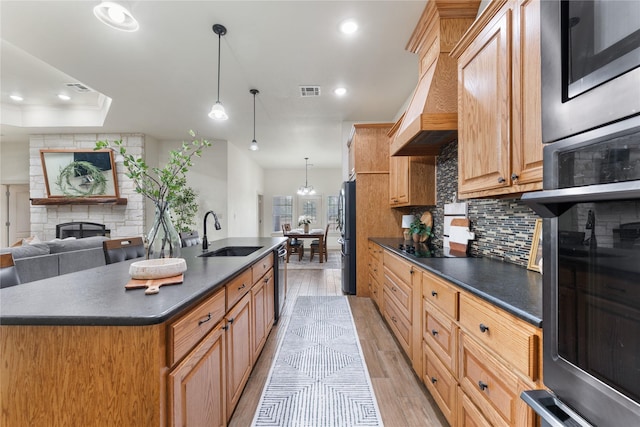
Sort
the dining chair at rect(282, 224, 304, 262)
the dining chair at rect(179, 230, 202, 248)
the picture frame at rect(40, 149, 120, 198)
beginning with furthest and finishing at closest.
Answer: the dining chair at rect(282, 224, 304, 262)
the picture frame at rect(40, 149, 120, 198)
the dining chair at rect(179, 230, 202, 248)

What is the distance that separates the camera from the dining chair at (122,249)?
2061mm

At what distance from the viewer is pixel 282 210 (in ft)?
31.3

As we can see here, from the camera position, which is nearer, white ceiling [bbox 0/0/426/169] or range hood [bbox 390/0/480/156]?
range hood [bbox 390/0/480/156]

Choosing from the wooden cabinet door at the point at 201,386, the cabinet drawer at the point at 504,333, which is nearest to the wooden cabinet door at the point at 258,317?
the wooden cabinet door at the point at 201,386

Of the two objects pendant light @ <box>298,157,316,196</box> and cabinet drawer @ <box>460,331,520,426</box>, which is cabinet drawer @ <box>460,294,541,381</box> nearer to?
cabinet drawer @ <box>460,331,520,426</box>

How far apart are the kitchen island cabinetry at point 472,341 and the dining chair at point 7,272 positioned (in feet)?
7.57

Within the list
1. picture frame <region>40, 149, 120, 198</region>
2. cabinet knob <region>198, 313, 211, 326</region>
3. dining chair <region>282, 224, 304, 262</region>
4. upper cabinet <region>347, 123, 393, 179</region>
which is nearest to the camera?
cabinet knob <region>198, 313, 211, 326</region>

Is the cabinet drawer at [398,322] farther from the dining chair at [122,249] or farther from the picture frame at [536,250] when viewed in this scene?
the dining chair at [122,249]

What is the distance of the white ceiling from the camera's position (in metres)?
2.28

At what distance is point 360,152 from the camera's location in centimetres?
392

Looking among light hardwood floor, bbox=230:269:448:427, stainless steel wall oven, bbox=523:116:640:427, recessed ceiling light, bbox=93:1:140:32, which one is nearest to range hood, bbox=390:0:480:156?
stainless steel wall oven, bbox=523:116:640:427

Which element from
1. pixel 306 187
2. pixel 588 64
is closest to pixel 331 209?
pixel 306 187

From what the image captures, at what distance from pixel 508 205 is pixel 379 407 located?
62.4 inches

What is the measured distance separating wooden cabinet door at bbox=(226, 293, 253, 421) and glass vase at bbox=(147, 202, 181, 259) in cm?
53
